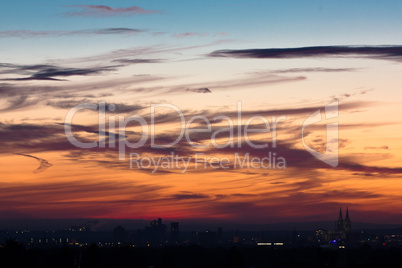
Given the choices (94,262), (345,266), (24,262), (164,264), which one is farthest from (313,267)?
(24,262)

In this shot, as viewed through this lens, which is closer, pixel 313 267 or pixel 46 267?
pixel 46 267

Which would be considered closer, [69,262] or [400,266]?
[69,262]

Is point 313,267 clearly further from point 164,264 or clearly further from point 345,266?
point 164,264

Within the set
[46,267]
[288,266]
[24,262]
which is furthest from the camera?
[288,266]

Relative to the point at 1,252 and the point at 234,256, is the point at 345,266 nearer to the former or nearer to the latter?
the point at 234,256

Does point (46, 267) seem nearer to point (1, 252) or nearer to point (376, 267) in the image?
point (1, 252)

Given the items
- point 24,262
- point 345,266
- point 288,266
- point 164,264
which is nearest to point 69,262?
point 24,262

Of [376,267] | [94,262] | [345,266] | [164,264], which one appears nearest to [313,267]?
[345,266]

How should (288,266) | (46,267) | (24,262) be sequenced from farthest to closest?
1. (288,266)
2. (46,267)
3. (24,262)
